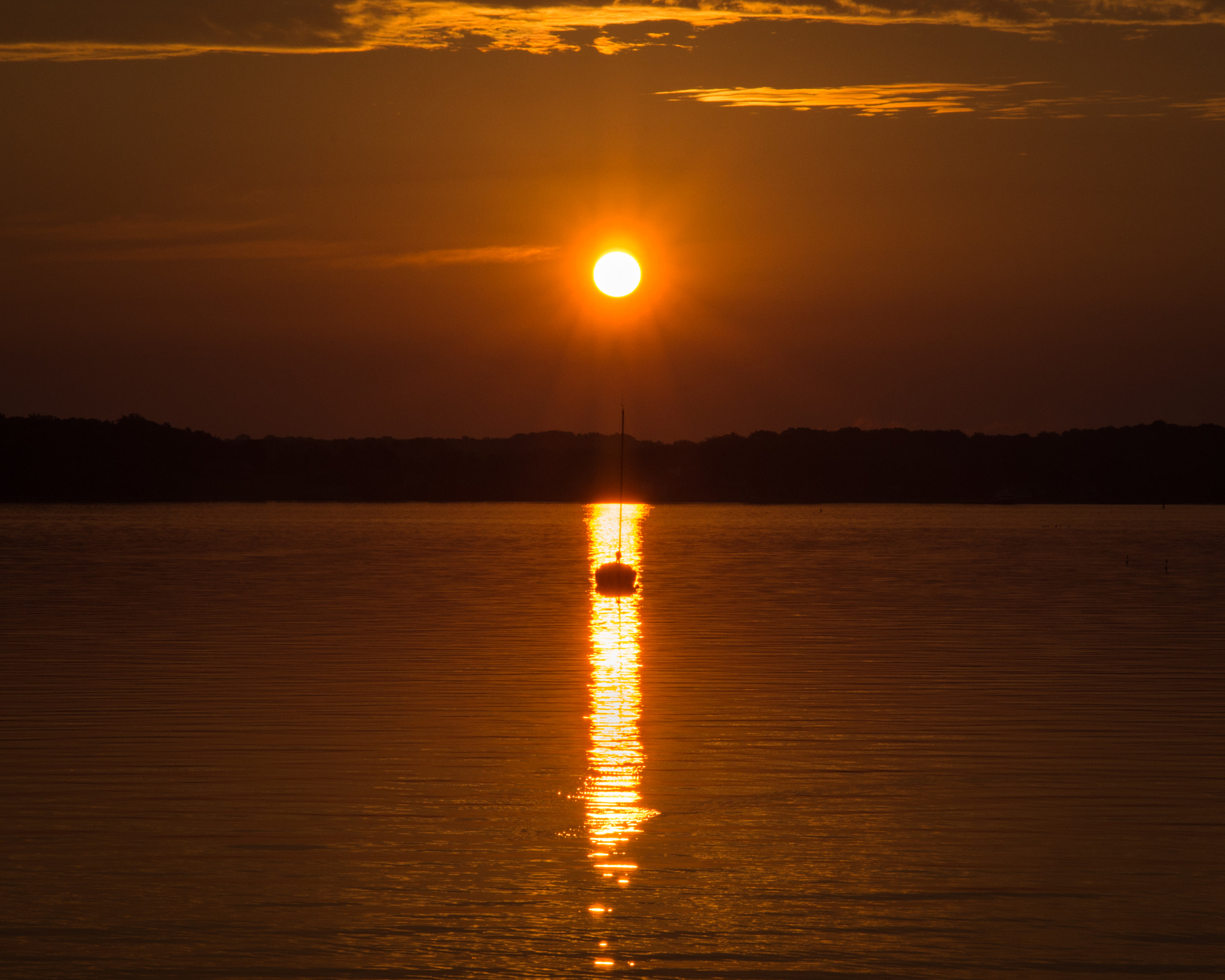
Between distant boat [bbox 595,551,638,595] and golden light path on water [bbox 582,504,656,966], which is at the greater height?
distant boat [bbox 595,551,638,595]

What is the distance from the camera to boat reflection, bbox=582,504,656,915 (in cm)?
1555

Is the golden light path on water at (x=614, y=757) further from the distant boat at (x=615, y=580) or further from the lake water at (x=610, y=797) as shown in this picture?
the distant boat at (x=615, y=580)

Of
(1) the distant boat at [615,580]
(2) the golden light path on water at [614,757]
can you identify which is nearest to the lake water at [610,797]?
(2) the golden light path on water at [614,757]

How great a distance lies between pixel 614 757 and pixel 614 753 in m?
0.30

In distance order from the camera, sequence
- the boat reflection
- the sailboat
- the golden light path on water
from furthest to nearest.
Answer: the sailboat < the boat reflection < the golden light path on water

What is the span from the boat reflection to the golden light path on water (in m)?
0.01

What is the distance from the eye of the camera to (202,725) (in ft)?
78.4

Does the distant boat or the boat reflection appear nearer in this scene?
the boat reflection

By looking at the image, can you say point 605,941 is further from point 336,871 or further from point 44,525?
point 44,525

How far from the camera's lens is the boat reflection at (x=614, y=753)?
15.5 m

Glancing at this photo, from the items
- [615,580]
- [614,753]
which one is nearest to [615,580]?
[615,580]

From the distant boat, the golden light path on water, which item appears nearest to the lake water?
the golden light path on water

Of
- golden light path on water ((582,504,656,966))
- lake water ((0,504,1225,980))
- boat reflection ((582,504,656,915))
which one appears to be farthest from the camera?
boat reflection ((582,504,656,915))

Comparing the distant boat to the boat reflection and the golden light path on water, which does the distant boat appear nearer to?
the boat reflection
